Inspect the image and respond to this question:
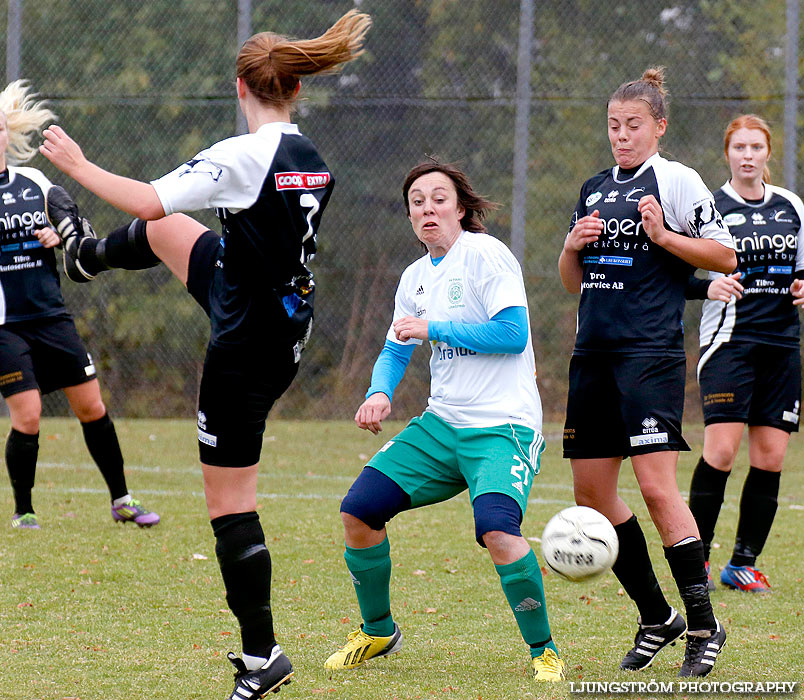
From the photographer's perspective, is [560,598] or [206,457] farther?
[560,598]

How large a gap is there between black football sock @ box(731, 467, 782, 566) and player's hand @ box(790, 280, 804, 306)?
36.5 inches

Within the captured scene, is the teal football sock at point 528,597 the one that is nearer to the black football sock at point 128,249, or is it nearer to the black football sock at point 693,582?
the black football sock at point 693,582

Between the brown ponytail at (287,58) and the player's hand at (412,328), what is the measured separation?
0.93 m

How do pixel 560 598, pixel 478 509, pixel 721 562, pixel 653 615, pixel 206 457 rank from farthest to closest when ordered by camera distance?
pixel 721 562
pixel 560 598
pixel 653 615
pixel 478 509
pixel 206 457

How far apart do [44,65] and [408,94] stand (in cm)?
427

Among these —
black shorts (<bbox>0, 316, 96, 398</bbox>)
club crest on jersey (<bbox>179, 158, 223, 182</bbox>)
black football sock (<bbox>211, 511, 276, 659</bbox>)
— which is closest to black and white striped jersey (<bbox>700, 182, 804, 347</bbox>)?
black football sock (<bbox>211, 511, 276, 659</bbox>)

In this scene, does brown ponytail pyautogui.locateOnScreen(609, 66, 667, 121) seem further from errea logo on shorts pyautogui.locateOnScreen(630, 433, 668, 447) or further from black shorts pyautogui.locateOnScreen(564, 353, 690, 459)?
errea logo on shorts pyautogui.locateOnScreen(630, 433, 668, 447)

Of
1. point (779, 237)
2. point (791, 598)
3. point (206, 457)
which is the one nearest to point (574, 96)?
point (779, 237)

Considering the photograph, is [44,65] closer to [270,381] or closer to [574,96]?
[574,96]

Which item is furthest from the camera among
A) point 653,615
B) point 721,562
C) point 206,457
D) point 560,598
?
point 721,562

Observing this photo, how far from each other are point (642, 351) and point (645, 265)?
0.32 meters

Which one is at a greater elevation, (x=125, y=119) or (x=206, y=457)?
(x=125, y=119)

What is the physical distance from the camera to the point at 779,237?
217 inches

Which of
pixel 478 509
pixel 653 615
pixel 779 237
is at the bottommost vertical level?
pixel 653 615
